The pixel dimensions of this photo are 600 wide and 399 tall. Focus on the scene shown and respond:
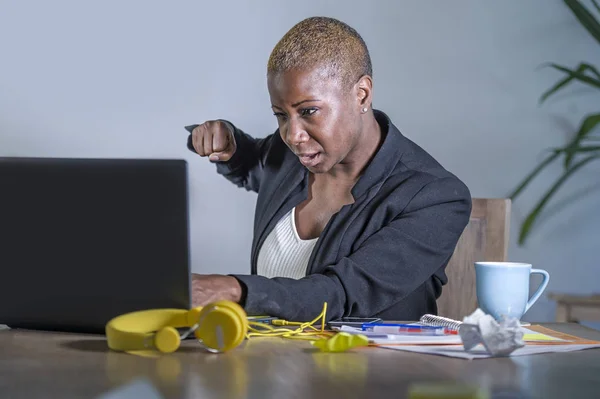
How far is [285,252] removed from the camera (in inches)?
66.6

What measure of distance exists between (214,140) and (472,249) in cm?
60

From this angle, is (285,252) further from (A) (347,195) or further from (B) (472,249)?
(B) (472,249)

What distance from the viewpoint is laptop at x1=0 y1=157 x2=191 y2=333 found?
985mm

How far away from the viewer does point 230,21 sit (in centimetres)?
270

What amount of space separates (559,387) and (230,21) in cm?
208

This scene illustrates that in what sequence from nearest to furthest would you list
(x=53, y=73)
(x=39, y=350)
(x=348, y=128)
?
(x=39, y=350) < (x=348, y=128) < (x=53, y=73)

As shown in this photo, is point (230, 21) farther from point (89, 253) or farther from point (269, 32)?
point (89, 253)

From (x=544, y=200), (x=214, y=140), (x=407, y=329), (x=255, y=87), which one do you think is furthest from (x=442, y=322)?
(x=255, y=87)

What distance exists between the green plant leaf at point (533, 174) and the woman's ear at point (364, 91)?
3.64 ft

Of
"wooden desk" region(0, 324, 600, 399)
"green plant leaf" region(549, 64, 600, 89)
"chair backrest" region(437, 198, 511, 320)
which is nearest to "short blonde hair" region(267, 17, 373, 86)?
"chair backrest" region(437, 198, 511, 320)

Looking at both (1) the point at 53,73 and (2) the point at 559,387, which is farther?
(1) the point at 53,73

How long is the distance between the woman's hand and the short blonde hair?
1.66ft

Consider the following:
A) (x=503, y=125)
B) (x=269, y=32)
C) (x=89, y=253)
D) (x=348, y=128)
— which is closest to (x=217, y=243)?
(x=269, y=32)

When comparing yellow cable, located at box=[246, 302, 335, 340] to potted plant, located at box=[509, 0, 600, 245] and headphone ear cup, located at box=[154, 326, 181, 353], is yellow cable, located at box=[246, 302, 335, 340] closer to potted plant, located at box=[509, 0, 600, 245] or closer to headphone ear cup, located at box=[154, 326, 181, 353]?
headphone ear cup, located at box=[154, 326, 181, 353]
